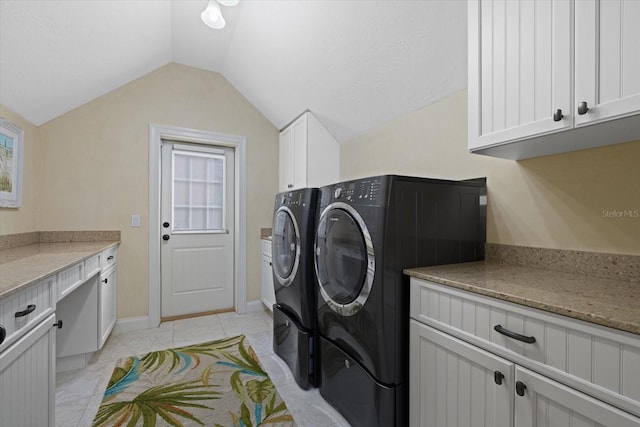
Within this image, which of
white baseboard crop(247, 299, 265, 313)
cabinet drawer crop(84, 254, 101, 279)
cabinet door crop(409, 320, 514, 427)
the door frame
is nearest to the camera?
cabinet door crop(409, 320, 514, 427)

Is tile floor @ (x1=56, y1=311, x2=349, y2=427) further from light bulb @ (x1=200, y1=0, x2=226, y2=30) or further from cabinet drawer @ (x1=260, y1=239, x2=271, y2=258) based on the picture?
light bulb @ (x1=200, y1=0, x2=226, y2=30)

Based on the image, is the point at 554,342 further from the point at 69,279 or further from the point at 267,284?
the point at 267,284

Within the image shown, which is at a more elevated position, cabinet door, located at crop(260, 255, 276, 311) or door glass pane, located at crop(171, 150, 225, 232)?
door glass pane, located at crop(171, 150, 225, 232)

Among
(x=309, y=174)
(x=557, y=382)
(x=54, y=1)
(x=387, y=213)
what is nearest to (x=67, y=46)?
(x=54, y=1)

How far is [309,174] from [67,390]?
7.60ft

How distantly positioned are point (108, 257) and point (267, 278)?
1.44 metres

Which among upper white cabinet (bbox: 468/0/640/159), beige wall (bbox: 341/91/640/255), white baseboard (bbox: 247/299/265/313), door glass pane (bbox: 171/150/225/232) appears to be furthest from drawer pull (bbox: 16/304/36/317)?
white baseboard (bbox: 247/299/265/313)

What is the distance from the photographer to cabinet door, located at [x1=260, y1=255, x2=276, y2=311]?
3027mm

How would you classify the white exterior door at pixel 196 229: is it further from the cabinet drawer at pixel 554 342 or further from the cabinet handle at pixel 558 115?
the cabinet handle at pixel 558 115

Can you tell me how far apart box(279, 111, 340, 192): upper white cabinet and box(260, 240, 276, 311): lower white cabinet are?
753 millimetres

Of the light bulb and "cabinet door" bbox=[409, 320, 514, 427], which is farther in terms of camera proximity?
the light bulb

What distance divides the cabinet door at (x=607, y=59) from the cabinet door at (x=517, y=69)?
0.11 ft

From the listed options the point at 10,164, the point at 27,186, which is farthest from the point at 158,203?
the point at 10,164

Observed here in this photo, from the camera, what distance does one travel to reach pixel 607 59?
87cm
